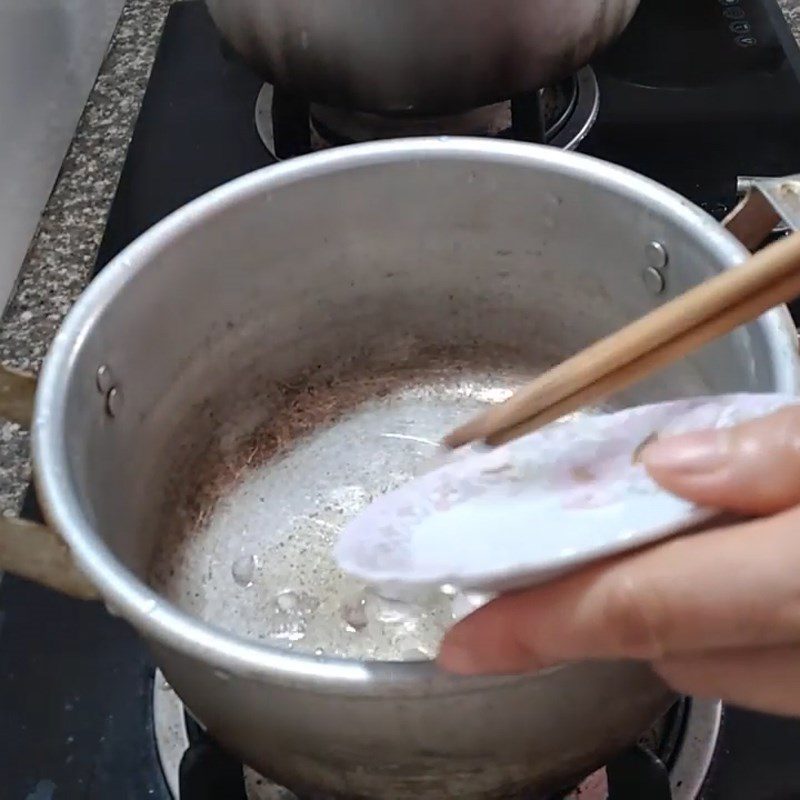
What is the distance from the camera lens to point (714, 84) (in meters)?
0.69

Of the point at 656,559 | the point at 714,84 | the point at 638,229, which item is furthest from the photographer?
the point at 714,84

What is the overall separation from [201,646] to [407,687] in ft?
0.20

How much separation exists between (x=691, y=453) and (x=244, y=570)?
299 mm

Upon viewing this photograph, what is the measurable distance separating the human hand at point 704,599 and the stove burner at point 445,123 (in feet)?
1.27

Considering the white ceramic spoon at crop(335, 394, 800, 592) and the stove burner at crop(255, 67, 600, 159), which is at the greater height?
the white ceramic spoon at crop(335, 394, 800, 592)

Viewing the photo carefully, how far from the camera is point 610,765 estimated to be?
1.30 ft

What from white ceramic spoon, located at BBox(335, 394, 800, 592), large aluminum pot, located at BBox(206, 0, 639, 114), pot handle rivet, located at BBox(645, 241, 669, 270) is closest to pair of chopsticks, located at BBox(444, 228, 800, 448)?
white ceramic spoon, located at BBox(335, 394, 800, 592)

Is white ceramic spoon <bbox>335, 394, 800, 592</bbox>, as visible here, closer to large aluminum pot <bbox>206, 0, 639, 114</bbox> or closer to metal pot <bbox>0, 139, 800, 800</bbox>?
metal pot <bbox>0, 139, 800, 800</bbox>

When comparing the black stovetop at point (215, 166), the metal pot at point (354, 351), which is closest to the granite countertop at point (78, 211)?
the black stovetop at point (215, 166)

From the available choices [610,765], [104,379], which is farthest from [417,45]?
[610,765]

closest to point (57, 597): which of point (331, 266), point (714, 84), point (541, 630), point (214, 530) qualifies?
point (214, 530)

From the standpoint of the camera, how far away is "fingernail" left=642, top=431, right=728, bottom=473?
0.24 metres

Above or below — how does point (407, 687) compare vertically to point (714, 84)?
above

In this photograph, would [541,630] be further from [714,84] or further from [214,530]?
[714,84]
